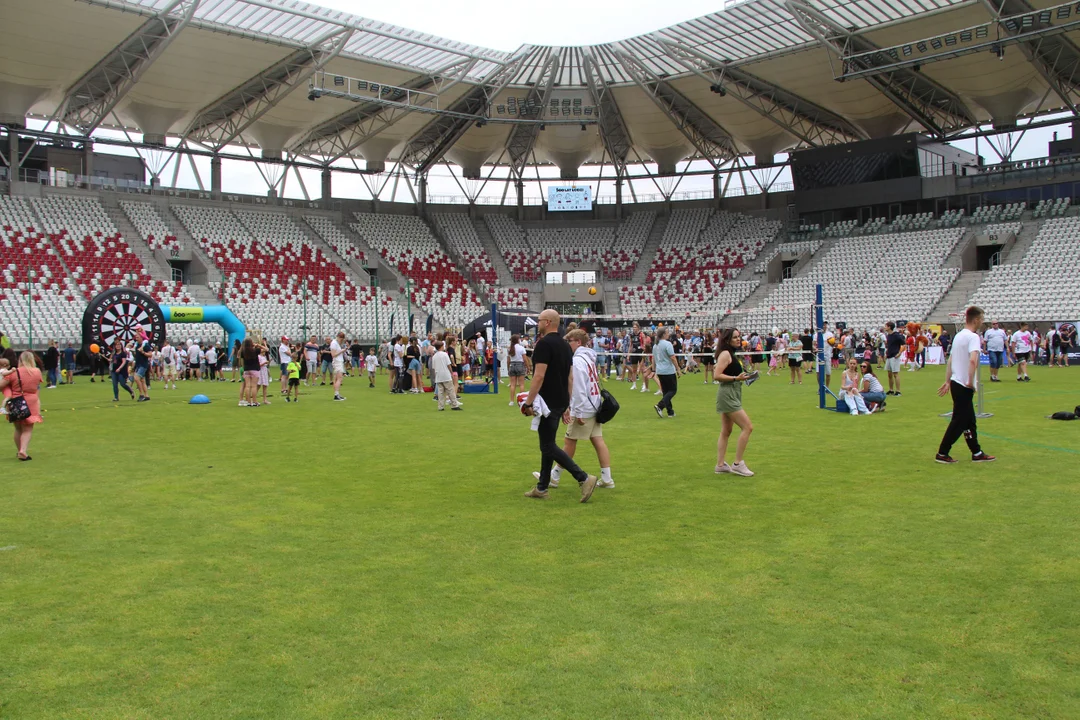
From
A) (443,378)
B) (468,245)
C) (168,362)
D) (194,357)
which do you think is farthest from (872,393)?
(468,245)

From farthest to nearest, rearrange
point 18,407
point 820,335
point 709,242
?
1. point 709,242
2. point 820,335
3. point 18,407

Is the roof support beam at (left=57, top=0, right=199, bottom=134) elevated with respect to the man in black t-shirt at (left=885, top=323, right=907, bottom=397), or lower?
elevated

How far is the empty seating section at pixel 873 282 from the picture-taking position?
42844mm

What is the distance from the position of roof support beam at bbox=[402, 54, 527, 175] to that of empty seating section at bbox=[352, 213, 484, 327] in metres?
4.38

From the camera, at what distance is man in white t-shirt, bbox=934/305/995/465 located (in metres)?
9.33

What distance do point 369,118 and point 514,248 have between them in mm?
14904

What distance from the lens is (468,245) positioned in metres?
58.7

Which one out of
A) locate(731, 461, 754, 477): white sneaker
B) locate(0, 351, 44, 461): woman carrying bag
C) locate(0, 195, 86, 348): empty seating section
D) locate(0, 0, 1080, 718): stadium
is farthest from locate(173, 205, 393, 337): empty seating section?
locate(731, 461, 754, 477): white sneaker

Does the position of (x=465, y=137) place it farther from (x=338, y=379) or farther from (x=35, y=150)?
(x=338, y=379)

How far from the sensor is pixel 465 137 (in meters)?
54.1

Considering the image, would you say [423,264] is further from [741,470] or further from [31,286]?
[741,470]

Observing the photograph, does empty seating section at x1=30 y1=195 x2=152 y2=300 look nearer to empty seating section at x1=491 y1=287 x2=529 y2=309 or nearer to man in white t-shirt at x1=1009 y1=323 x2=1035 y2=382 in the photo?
empty seating section at x1=491 y1=287 x2=529 y2=309

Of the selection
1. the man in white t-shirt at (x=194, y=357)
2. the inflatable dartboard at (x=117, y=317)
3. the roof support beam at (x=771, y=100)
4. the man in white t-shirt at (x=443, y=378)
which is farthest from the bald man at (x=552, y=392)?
the roof support beam at (x=771, y=100)

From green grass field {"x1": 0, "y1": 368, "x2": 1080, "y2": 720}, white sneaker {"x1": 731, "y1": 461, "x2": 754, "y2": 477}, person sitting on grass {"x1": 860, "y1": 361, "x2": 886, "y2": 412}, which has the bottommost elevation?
green grass field {"x1": 0, "y1": 368, "x2": 1080, "y2": 720}
